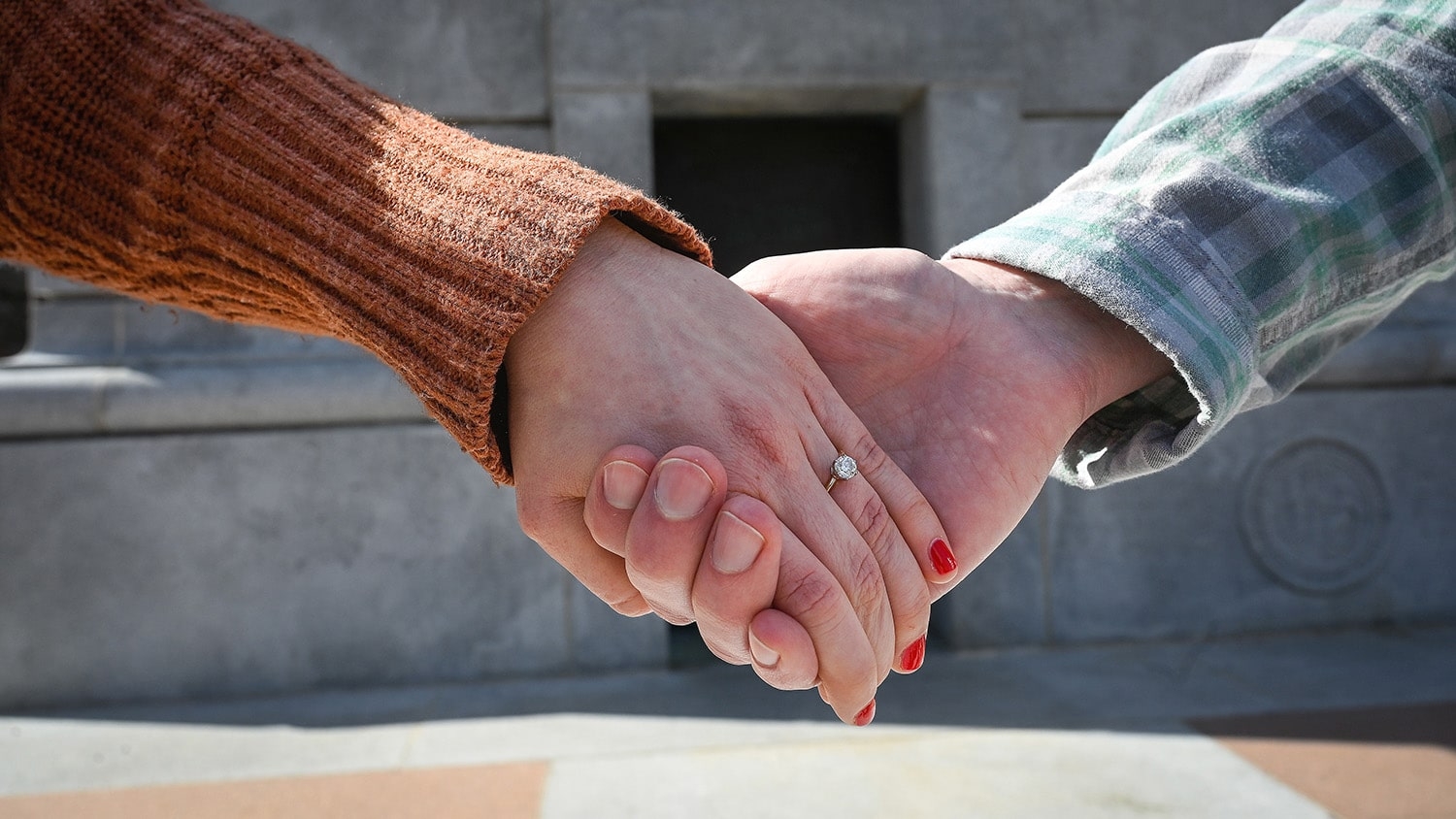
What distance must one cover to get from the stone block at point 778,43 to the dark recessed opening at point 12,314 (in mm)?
2069

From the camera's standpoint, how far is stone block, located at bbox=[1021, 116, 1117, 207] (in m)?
3.83

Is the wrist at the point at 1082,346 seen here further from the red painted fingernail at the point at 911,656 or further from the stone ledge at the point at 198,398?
the stone ledge at the point at 198,398

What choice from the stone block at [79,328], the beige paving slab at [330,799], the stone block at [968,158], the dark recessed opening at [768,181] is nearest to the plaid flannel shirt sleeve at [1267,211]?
the beige paving slab at [330,799]

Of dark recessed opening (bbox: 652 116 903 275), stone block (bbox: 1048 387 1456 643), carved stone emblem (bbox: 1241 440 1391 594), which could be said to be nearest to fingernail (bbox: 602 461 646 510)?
stone block (bbox: 1048 387 1456 643)

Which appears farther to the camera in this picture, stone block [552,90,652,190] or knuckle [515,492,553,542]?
stone block [552,90,652,190]

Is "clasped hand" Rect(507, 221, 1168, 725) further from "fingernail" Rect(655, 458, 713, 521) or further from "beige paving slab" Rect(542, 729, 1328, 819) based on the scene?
"beige paving slab" Rect(542, 729, 1328, 819)

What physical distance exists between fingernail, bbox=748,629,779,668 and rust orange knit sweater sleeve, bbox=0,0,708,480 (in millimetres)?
349

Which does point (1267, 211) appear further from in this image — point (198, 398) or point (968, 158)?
point (198, 398)

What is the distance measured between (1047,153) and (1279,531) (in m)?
1.70

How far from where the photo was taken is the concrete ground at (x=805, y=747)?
2.25 m

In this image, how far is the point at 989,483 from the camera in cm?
123

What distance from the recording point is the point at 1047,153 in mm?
3840

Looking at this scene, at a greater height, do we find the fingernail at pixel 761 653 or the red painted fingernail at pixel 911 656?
the fingernail at pixel 761 653

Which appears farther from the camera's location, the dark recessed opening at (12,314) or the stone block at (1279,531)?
the stone block at (1279,531)
